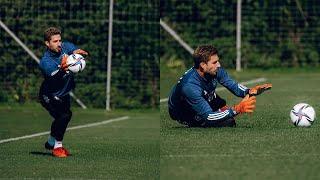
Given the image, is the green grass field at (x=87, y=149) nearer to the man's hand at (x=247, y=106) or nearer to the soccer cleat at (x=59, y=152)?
the soccer cleat at (x=59, y=152)

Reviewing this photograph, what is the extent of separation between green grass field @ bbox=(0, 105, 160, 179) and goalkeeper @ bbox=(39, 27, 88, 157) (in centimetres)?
25

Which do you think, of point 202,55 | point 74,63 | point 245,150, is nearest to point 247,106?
point 245,150

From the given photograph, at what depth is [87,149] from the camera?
34.5 ft

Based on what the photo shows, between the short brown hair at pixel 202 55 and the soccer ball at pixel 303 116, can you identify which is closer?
the short brown hair at pixel 202 55

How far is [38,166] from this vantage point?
9.14 meters

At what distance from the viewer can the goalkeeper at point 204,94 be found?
9742mm

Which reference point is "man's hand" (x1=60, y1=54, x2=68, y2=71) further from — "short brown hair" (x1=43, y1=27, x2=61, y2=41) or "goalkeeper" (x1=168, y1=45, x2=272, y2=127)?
"goalkeeper" (x1=168, y1=45, x2=272, y2=127)

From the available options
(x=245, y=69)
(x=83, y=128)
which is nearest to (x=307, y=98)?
(x=83, y=128)

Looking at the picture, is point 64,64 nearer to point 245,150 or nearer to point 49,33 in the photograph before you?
point 49,33

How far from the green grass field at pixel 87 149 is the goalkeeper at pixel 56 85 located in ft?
0.84

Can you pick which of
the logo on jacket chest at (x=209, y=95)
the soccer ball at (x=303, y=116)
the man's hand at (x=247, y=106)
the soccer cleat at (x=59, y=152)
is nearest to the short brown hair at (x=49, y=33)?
the soccer cleat at (x=59, y=152)

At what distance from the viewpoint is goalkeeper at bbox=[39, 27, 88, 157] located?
31.2 ft

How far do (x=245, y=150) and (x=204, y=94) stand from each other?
1.25 meters

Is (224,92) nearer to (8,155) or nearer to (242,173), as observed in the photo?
(8,155)
